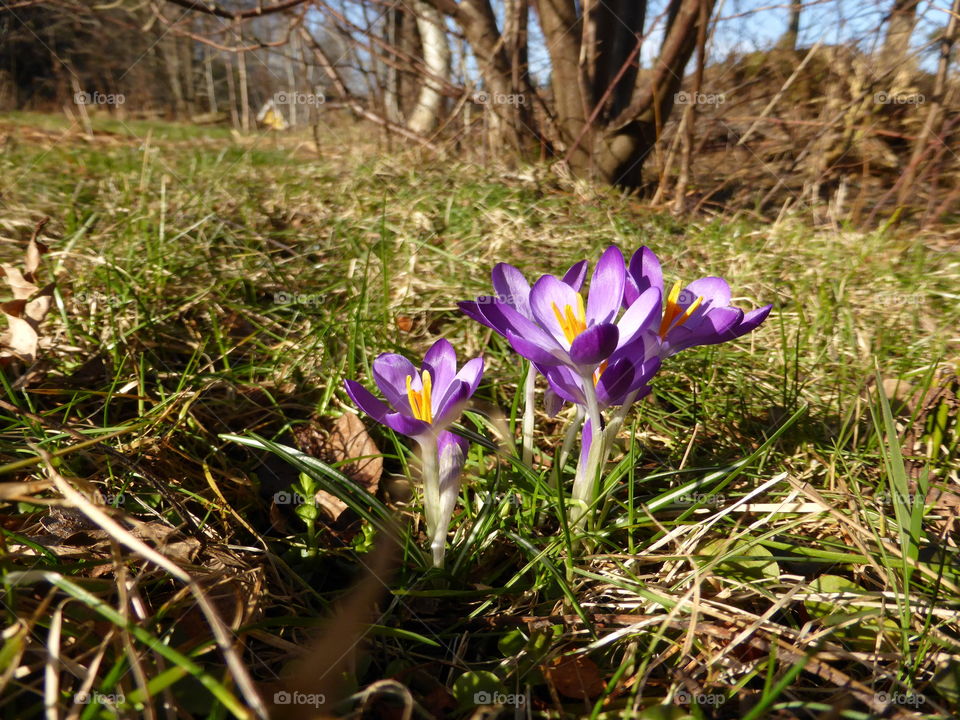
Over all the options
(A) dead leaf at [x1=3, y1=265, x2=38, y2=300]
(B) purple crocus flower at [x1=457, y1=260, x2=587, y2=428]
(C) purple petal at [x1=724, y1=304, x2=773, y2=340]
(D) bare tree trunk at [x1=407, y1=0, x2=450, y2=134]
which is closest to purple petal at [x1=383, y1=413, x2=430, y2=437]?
(B) purple crocus flower at [x1=457, y1=260, x2=587, y2=428]

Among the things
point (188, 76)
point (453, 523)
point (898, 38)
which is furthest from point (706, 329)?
point (188, 76)

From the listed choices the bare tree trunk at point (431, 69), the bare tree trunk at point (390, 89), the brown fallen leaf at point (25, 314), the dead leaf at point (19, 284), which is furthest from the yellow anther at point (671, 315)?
the bare tree trunk at point (390, 89)

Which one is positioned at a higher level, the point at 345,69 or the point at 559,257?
the point at 345,69

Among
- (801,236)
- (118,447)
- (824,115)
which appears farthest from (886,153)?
(118,447)

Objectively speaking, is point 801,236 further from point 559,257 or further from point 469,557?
point 469,557

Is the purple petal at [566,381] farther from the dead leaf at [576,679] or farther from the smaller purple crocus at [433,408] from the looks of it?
the dead leaf at [576,679]

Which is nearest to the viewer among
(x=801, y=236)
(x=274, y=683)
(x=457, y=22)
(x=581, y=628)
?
(x=274, y=683)

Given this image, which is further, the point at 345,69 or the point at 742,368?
the point at 345,69
